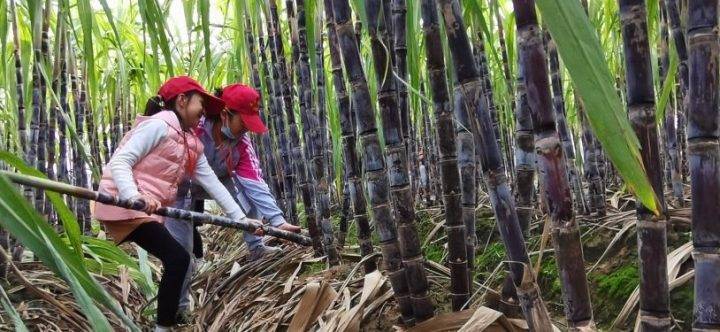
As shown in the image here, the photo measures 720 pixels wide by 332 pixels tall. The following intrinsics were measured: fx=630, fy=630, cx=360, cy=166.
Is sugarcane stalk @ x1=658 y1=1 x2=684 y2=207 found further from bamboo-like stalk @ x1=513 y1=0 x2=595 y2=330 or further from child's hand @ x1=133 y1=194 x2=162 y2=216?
child's hand @ x1=133 y1=194 x2=162 y2=216

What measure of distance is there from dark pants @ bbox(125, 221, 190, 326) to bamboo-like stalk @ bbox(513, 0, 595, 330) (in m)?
1.60

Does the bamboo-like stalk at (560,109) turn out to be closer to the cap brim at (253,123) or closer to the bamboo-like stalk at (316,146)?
the bamboo-like stalk at (316,146)

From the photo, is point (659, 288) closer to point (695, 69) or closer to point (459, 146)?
point (695, 69)

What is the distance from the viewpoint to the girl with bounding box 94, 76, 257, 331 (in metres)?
2.05

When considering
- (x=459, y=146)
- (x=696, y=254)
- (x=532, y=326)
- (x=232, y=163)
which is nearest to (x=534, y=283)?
(x=532, y=326)

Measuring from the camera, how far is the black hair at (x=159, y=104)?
2.22 meters

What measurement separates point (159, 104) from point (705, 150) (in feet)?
6.35

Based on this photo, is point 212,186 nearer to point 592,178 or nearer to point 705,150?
point 592,178

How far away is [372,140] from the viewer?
134cm

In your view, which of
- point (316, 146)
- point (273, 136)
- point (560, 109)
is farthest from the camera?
point (273, 136)

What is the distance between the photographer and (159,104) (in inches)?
90.4

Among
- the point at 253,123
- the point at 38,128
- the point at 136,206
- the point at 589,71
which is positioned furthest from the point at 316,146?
the point at 589,71

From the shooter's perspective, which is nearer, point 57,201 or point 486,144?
point 57,201

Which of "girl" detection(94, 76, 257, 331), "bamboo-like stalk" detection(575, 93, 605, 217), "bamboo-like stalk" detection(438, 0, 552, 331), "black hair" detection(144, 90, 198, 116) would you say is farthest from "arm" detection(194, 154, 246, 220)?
"bamboo-like stalk" detection(438, 0, 552, 331)
